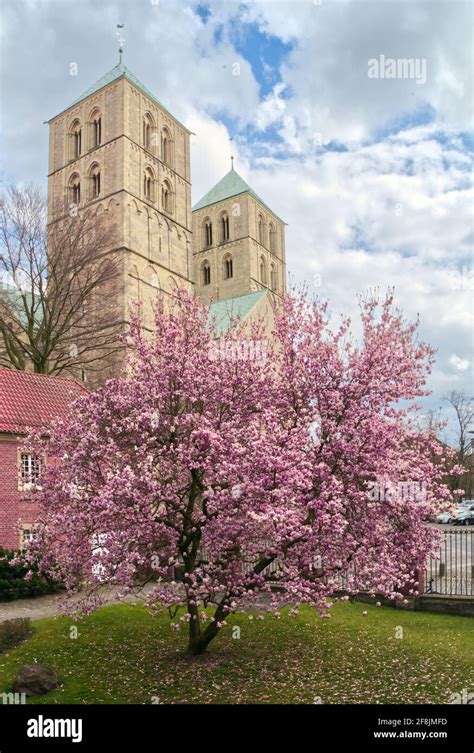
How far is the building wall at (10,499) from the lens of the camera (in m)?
23.3

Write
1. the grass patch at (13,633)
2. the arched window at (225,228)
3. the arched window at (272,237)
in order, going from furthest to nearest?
the arched window at (272,237)
the arched window at (225,228)
the grass patch at (13,633)

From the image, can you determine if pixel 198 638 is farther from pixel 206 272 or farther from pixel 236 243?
pixel 206 272

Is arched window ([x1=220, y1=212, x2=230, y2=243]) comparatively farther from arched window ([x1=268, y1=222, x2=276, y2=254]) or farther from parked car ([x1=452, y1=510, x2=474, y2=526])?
parked car ([x1=452, y1=510, x2=474, y2=526])

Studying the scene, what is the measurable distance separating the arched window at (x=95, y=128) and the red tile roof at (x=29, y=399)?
148 ft

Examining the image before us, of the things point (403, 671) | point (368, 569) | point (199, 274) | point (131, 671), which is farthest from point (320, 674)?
point (199, 274)

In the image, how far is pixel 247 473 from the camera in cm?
1073

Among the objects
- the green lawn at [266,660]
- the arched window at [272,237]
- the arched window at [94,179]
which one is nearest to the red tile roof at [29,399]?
the green lawn at [266,660]

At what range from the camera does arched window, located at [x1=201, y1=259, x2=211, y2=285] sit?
88938mm

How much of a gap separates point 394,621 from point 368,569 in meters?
6.30

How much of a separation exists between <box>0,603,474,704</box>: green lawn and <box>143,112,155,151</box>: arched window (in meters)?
58.1

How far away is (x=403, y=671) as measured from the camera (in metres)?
12.5

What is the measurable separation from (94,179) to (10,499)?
47892mm

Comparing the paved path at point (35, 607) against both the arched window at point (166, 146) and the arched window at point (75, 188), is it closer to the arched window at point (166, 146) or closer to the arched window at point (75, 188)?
the arched window at point (75, 188)

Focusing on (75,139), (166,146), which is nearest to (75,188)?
(75,139)
